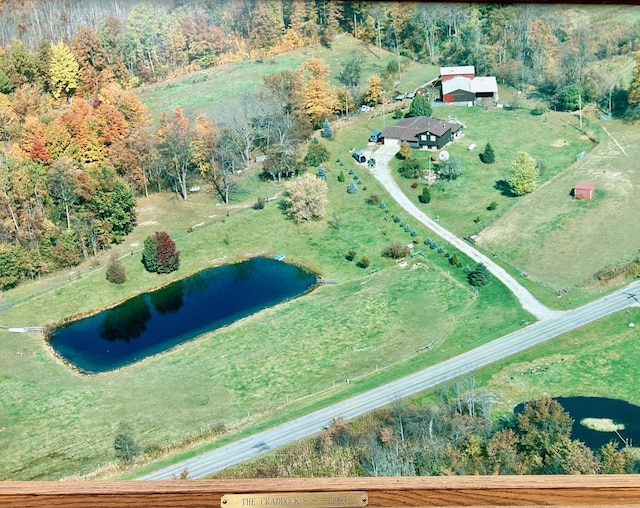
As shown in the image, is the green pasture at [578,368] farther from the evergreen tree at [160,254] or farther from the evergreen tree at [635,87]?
the evergreen tree at [160,254]

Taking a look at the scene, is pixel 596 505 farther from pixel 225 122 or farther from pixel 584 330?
pixel 225 122

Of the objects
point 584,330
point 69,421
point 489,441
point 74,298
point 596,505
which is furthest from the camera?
point 584,330

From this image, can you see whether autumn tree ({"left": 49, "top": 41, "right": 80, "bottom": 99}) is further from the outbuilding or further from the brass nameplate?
the brass nameplate

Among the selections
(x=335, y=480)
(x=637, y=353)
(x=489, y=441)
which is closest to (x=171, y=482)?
(x=335, y=480)

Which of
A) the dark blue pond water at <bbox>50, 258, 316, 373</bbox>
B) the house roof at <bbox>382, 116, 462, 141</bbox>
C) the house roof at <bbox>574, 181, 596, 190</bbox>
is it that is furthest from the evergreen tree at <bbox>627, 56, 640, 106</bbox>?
the dark blue pond water at <bbox>50, 258, 316, 373</bbox>

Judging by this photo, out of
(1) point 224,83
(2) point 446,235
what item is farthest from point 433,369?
(2) point 446,235

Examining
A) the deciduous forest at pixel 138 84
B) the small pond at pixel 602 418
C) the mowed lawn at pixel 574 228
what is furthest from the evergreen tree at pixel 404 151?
the small pond at pixel 602 418

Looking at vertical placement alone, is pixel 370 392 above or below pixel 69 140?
below
